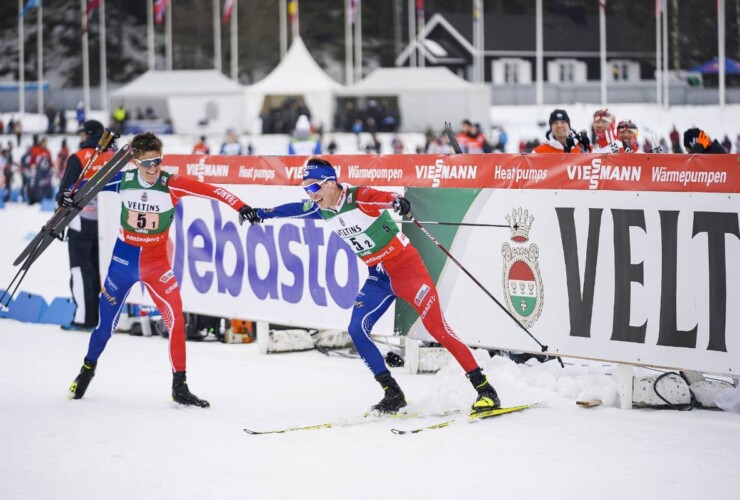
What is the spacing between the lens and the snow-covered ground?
579cm

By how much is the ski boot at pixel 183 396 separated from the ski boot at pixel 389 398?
4.40 ft

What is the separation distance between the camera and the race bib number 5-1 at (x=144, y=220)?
816 cm

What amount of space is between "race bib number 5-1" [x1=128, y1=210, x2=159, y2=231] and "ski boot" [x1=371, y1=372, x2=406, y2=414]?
208 cm

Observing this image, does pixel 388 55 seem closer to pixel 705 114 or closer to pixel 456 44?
pixel 456 44

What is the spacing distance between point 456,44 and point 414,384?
68916 millimetres

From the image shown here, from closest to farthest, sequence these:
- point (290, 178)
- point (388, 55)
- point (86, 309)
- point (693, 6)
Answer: point (290, 178) < point (86, 309) < point (693, 6) < point (388, 55)

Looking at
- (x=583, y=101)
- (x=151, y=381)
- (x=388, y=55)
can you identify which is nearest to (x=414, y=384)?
(x=151, y=381)

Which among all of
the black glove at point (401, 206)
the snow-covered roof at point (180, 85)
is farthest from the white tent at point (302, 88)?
the black glove at point (401, 206)

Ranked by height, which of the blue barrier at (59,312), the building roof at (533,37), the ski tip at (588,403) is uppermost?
the building roof at (533,37)

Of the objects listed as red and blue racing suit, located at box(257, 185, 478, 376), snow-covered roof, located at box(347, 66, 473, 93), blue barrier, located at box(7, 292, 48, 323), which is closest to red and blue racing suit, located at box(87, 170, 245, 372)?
red and blue racing suit, located at box(257, 185, 478, 376)

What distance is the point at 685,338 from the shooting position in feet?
24.2

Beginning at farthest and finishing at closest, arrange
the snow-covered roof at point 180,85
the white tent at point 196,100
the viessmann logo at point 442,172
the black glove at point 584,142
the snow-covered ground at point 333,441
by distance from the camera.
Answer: the snow-covered roof at point 180,85
the white tent at point 196,100
the black glove at point 584,142
the viessmann logo at point 442,172
the snow-covered ground at point 333,441

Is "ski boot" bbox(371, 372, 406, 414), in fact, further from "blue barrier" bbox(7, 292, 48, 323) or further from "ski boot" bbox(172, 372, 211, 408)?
A: "blue barrier" bbox(7, 292, 48, 323)

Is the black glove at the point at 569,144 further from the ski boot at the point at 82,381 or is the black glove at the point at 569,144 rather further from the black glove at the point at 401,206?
the ski boot at the point at 82,381
